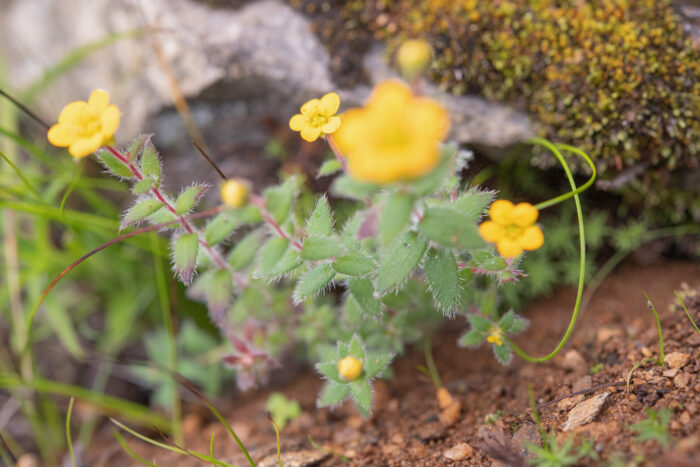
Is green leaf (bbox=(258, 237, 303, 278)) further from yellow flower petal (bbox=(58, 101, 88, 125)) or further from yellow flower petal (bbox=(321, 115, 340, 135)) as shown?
yellow flower petal (bbox=(58, 101, 88, 125))

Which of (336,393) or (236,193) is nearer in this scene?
(236,193)

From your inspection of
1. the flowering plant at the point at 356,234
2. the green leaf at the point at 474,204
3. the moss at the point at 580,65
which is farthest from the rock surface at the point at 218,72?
the green leaf at the point at 474,204

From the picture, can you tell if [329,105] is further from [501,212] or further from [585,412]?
[585,412]

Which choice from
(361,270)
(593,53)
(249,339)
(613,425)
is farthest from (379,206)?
(593,53)

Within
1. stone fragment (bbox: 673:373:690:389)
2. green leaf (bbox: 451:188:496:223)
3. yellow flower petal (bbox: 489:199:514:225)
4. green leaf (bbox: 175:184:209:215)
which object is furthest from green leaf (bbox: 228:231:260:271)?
stone fragment (bbox: 673:373:690:389)

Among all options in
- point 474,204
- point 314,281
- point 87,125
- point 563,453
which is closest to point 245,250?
point 314,281

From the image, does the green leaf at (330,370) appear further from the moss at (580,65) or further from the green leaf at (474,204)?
the moss at (580,65)
